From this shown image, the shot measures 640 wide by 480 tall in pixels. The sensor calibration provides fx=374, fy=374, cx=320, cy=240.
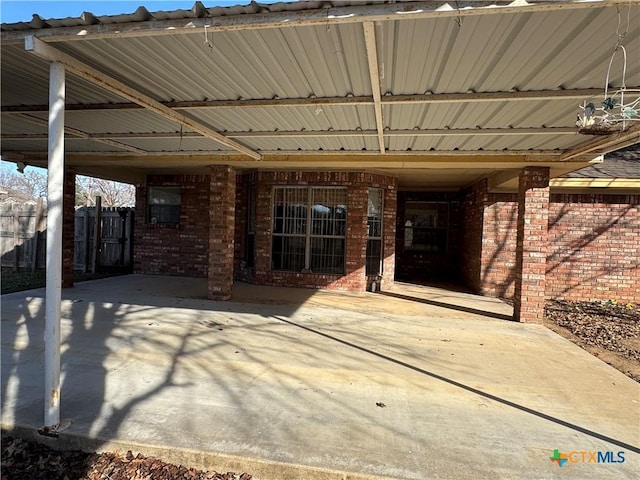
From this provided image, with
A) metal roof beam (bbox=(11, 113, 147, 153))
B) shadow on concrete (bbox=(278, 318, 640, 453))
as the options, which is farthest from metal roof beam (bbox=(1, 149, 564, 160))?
shadow on concrete (bbox=(278, 318, 640, 453))

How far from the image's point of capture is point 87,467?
245 centimetres

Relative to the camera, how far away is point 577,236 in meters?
9.20

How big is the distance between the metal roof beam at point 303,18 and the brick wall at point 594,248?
333 inches

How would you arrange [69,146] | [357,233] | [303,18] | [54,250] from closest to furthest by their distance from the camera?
[303,18] < [54,250] < [69,146] < [357,233]

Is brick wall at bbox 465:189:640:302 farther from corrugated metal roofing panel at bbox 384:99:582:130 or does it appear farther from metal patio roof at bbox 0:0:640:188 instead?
corrugated metal roofing panel at bbox 384:99:582:130

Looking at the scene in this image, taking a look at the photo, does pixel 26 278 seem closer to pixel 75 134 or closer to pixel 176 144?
pixel 75 134

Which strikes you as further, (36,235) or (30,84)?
(36,235)

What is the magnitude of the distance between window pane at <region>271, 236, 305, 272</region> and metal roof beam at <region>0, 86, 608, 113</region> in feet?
17.4

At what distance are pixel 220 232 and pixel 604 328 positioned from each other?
7.42m

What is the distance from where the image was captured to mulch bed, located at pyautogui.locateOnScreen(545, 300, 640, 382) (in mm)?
5156

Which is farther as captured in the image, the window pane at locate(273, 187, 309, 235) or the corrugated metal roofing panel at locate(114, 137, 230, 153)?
the window pane at locate(273, 187, 309, 235)

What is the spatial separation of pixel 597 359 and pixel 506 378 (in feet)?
5.87

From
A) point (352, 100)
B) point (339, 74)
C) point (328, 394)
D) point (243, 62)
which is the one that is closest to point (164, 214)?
point (352, 100)

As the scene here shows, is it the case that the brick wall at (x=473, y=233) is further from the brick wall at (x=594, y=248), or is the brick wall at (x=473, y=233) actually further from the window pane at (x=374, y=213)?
the window pane at (x=374, y=213)
